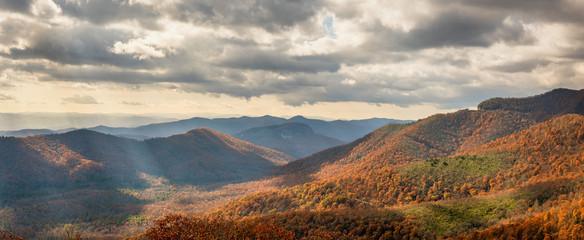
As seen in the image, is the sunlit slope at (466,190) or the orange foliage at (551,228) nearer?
the orange foliage at (551,228)

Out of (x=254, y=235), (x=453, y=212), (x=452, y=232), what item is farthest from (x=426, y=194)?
(x=254, y=235)

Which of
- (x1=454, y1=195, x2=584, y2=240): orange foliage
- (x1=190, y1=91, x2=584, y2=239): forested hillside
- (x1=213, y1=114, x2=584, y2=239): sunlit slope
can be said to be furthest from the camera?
(x1=213, y1=114, x2=584, y2=239): sunlit slope

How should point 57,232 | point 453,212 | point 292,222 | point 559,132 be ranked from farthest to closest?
point 57,232 < point 559,132 < point 292,222 < point 453,212

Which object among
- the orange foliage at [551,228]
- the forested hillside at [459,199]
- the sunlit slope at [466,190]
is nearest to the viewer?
the orange foliage at [551,228]

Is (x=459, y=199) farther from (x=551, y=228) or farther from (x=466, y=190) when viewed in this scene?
Result: (x=551, y=228)

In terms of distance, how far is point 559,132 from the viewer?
369 feet

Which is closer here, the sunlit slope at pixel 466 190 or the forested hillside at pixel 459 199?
the forested hillside at pixel 459 199

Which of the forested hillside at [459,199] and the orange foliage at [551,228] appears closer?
the orange foliage at [551,228]

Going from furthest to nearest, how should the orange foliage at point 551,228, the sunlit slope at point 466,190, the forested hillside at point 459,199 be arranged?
the sunlit slope at point 466,190 → the forested hillside at point 459,199 → the orange foliage at point 551,228

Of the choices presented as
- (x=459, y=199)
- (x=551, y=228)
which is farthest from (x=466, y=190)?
(x=551, y=228)

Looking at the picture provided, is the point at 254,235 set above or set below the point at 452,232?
above

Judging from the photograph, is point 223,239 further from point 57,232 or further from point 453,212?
point 57,232

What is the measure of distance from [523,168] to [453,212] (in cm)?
5327

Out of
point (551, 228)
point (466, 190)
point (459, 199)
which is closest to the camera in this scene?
point (551, 228)
